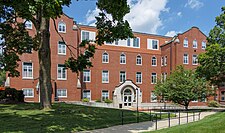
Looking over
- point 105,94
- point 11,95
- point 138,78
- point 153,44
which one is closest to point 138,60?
point 138,78

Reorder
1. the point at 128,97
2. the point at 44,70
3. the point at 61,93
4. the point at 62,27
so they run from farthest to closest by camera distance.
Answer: the point at 128,97
the point at 62,27
the point at 61,93
the point at 44,70

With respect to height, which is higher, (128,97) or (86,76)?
(86,76)

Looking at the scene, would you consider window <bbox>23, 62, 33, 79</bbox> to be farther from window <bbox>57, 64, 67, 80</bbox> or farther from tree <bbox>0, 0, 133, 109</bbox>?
tree <bbox>0, 0, 133, 109</bbox>

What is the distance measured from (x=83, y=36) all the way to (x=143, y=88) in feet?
46.2

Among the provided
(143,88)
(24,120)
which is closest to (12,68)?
(24,120)

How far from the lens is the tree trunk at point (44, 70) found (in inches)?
677

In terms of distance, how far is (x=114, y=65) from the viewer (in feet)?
146

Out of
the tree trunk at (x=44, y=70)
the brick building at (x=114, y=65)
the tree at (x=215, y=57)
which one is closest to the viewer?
the tree trunk at (x=44, y=70)

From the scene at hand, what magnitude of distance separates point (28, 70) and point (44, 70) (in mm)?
20926

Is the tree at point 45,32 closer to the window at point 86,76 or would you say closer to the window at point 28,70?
the window at point 28,70

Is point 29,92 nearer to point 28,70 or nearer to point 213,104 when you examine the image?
point 28,70

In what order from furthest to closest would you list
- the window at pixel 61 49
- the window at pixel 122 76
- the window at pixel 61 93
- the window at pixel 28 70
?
1. the window at pixel 122 76
2. the window at pixel 61 49
3. the window at pixel 61 93
4. the window at pixel 28 70

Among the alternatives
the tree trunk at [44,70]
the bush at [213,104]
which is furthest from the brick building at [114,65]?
the tree trunk at [44,70]

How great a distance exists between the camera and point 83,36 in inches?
1686
